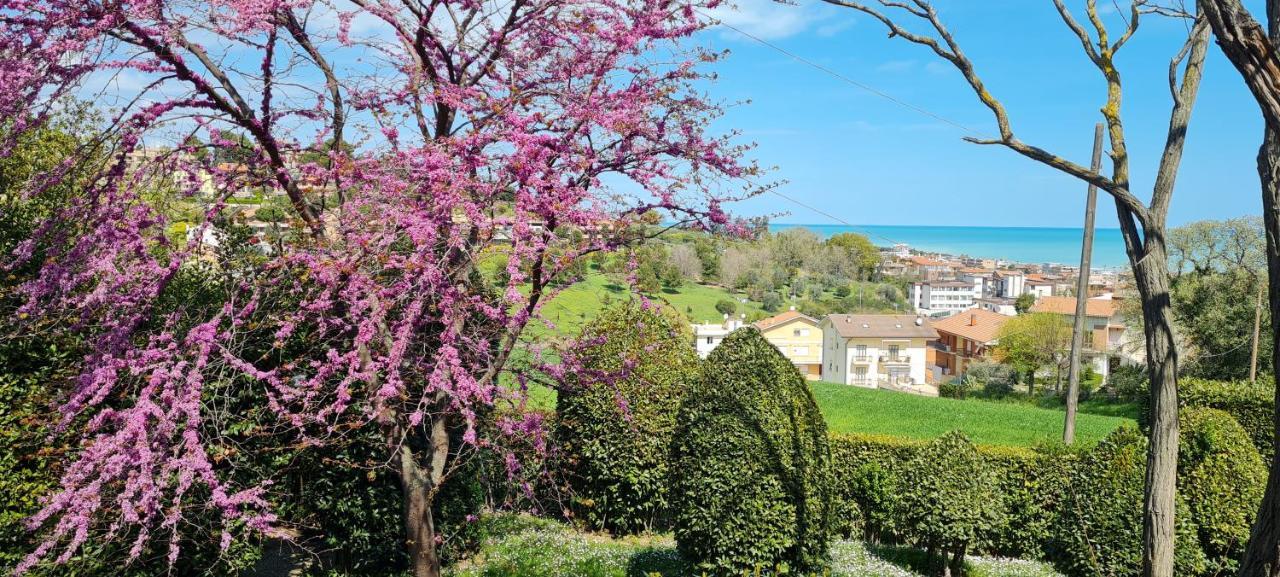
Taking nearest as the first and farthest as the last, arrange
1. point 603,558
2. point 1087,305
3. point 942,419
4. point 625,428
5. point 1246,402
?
point 603,558
point 625,428
point 1246,402
point 942,419
point 1087,305

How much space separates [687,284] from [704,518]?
145 ft

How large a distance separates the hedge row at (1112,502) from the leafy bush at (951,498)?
0.10 ft

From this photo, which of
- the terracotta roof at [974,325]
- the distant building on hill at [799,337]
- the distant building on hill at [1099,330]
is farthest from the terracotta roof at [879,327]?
the distant building on hill at [1099,330]

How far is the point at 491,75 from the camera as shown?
574 cm

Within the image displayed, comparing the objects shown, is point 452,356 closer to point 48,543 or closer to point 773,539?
point 48,543

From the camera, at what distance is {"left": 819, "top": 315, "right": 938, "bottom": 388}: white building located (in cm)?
4647

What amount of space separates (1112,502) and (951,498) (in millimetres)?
1686

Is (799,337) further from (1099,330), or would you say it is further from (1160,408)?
(1160,408)

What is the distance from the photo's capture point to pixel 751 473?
18.6 feet

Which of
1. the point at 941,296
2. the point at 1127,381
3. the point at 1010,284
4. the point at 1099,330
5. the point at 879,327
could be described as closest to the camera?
the point at 1127,381

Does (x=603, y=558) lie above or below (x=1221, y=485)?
below

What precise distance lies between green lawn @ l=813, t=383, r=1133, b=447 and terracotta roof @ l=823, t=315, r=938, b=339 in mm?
20350

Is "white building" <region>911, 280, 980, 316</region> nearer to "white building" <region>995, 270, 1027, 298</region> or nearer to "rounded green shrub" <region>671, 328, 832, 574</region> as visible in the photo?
"white building" <region>995, 270, 1027, 298</region>

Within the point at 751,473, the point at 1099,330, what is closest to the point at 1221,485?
the point at 751,473
